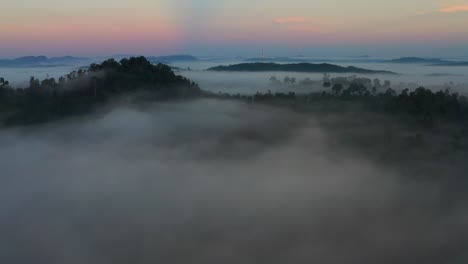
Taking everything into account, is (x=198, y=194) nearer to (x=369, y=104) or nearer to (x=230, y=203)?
(x=230, y=203)

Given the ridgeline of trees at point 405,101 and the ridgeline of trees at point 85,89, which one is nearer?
the ridgeline of trees at point 405,101

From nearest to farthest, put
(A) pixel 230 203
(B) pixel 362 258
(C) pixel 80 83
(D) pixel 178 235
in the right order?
(B) pixel 362 258, (D) pixel 178 235, (A) pixel 230 203, (C) pixel 80 83

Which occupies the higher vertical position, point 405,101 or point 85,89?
point 85,89

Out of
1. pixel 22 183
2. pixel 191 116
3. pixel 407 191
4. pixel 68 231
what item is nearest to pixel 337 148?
pixel 407 191

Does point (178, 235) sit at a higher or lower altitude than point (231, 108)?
lower

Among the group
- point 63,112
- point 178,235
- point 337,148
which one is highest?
point 63,112

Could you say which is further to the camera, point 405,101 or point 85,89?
point 85,89

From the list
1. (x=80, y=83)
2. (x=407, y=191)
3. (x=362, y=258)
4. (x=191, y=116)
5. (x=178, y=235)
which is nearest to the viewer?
(x=362, y=258)

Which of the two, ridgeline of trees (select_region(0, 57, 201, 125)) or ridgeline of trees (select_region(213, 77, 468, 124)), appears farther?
ridgeline of trees (select_region(0, 57, 201, 125))
